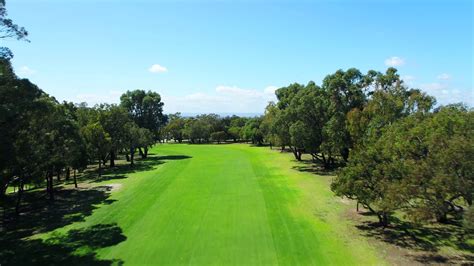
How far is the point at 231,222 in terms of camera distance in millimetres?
22984

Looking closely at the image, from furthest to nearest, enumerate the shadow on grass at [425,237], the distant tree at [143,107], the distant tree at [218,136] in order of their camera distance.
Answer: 1. the distant tree at [218,136]
2. the distant tree at [143,107]
3. the shadow on grass at [425,237]

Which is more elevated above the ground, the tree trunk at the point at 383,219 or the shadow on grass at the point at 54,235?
the tree trunk at the point at 383,219

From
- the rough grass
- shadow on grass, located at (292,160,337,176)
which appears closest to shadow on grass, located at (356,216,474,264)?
the rough grass

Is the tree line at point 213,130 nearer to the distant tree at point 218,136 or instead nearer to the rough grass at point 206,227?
→ the distant tree at point 218,136

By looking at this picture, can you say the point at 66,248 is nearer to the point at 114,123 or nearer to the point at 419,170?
the point at 419,170

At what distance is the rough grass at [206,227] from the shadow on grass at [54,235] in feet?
0.23

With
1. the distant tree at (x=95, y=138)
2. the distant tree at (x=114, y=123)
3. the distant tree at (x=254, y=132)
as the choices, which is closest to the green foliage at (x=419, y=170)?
the distant tree at (x=95, y=138)

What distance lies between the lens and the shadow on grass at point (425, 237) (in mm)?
16516

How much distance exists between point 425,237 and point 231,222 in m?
12.0

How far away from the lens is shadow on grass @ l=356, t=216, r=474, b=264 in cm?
1652

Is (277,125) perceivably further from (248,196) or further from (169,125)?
(169,125)

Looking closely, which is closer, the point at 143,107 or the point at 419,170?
the point at 419,170

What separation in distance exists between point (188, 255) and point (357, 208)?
14.4 meters

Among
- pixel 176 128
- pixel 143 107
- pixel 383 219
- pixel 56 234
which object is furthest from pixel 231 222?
pixel 176 128
